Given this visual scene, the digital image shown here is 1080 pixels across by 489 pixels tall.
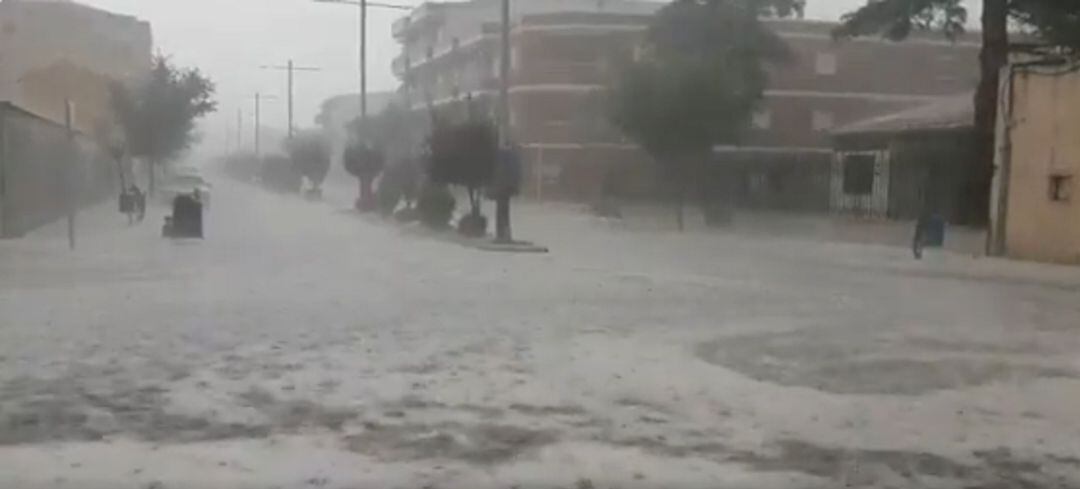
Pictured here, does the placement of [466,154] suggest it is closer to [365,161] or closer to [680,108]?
[680,108]

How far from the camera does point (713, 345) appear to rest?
46.8ft

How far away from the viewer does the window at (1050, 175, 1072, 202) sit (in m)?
27.4

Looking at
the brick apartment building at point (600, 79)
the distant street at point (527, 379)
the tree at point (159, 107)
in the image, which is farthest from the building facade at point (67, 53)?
the distant street at point (527, 379)

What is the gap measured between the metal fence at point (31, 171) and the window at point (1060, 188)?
18427 mm

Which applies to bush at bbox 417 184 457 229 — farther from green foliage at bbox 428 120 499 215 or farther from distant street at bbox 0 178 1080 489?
distant street at bbox 0 178 1080 489

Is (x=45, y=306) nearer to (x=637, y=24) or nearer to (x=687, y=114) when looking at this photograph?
(x=687, y=114)

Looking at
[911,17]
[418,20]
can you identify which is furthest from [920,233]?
[418,20]

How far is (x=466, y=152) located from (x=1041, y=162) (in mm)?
12481

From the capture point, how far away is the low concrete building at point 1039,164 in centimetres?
2734

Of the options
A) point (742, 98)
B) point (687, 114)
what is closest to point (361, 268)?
point (687, 114)

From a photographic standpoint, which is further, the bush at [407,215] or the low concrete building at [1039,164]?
the bush at [407,215]

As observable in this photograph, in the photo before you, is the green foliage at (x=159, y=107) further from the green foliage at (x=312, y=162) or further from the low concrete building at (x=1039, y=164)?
the low concrete building at (x=1039, y=164)

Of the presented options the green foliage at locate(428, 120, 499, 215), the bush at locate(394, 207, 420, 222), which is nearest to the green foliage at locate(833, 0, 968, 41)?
the green foliage at locate(428, 120, 499, 215)

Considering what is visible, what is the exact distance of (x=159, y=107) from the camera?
195 ft
